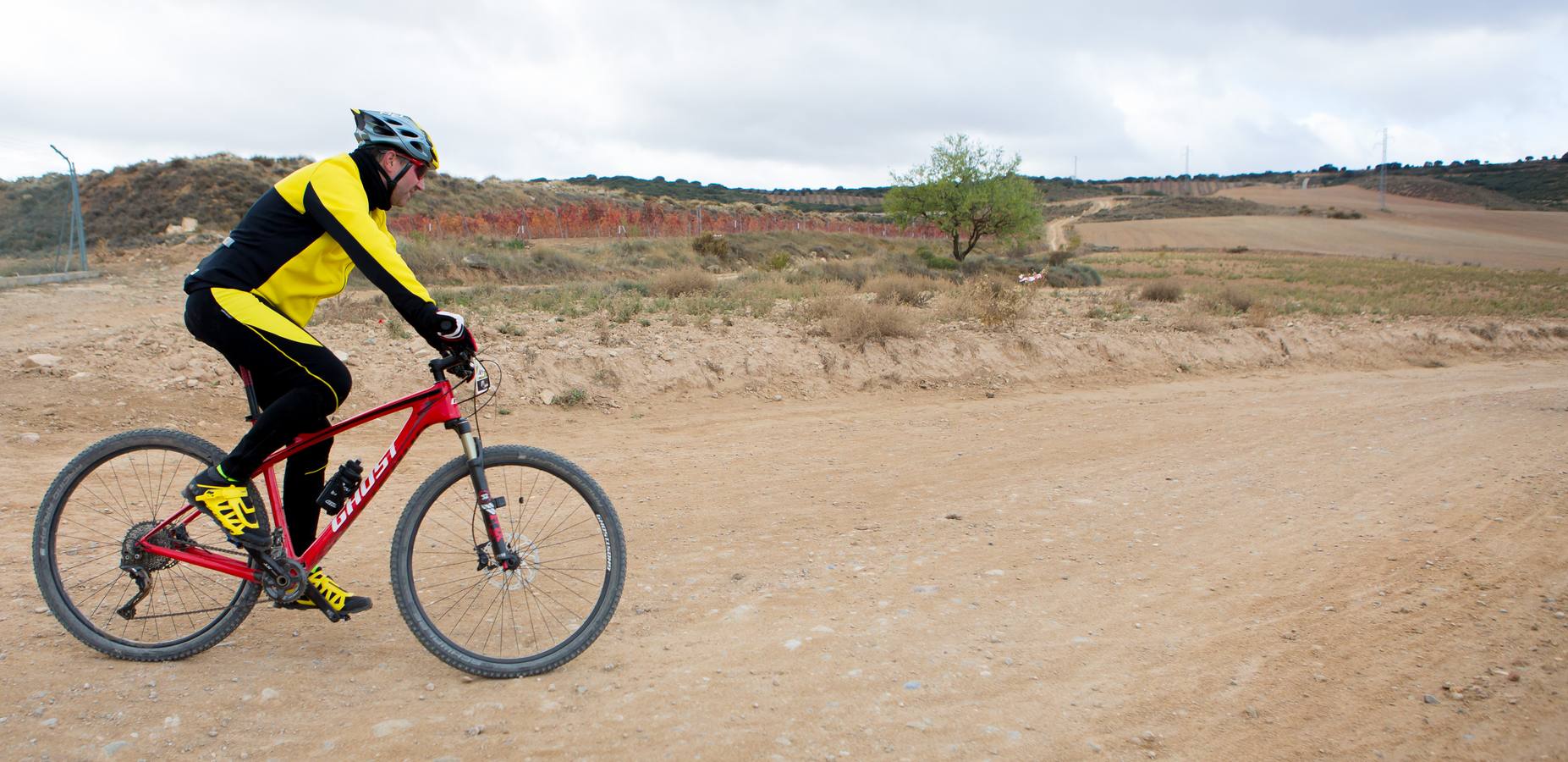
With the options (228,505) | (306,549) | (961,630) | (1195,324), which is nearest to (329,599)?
(306,549)

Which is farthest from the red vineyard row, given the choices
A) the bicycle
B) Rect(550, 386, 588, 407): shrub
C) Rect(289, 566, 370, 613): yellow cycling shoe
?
Rect(289, 566, 370, 613): yellow cycling shoe

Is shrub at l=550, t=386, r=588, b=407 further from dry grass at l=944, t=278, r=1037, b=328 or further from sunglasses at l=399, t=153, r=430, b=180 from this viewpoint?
dry grass at l=944, t=278, r=1037, b=328

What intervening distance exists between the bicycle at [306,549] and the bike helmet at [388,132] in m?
0.84

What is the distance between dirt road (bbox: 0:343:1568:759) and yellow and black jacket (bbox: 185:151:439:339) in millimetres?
1412

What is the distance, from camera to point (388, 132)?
11.0ft

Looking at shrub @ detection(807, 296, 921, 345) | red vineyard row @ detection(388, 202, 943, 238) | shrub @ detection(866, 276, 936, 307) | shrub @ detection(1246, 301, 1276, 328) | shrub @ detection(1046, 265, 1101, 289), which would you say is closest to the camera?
shrub @ detection(807, 296, 921, 345)

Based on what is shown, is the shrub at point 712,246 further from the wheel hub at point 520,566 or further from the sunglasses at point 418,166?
the wheel hub at point 520,566

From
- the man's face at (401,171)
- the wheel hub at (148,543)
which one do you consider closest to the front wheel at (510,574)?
the wheel hub at (148,543)

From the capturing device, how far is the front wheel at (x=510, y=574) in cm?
335

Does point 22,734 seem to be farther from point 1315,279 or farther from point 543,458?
point 1315,279

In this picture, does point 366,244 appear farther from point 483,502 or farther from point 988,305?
point 988,305

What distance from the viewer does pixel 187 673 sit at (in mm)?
3338

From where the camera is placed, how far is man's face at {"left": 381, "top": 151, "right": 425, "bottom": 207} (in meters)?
3.39

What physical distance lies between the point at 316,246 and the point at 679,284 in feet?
40.6
